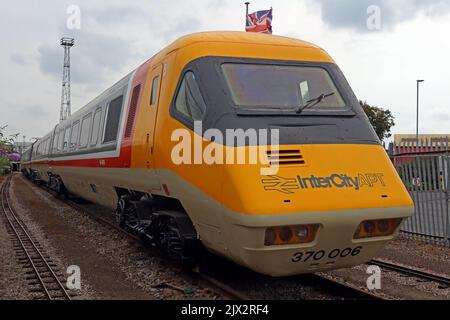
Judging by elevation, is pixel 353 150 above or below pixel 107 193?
above

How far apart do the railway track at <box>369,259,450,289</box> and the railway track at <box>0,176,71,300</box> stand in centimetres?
479

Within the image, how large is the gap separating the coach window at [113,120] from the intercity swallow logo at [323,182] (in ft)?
15.4

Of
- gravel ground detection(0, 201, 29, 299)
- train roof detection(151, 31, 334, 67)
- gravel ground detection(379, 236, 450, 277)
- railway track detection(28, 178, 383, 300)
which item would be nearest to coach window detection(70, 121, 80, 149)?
gravel ground detection(0, 201, 29, 299)

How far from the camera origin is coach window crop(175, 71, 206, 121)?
17.8ft

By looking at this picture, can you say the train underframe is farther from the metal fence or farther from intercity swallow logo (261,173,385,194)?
the metal fence

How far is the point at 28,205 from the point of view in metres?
18.1

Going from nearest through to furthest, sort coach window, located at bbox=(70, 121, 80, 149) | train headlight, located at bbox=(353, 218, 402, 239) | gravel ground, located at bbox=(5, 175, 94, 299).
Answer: train headlight, located at bbox=(353, 218, 402, 239) < gravel ground, located at bbox=(5, 175, 94, 299) < coach window, located at bbox=(70, 121, 80, 149)

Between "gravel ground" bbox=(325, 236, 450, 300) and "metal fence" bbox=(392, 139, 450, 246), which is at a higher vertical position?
"metal fence" bbox=(392, 139, 450, 246)

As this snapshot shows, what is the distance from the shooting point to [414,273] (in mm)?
6844

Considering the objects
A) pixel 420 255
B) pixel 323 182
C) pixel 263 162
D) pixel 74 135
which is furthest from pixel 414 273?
pixel 74 135

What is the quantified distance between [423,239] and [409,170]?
5.20 ft

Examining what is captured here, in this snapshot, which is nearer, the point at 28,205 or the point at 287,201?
the point at 287,201
